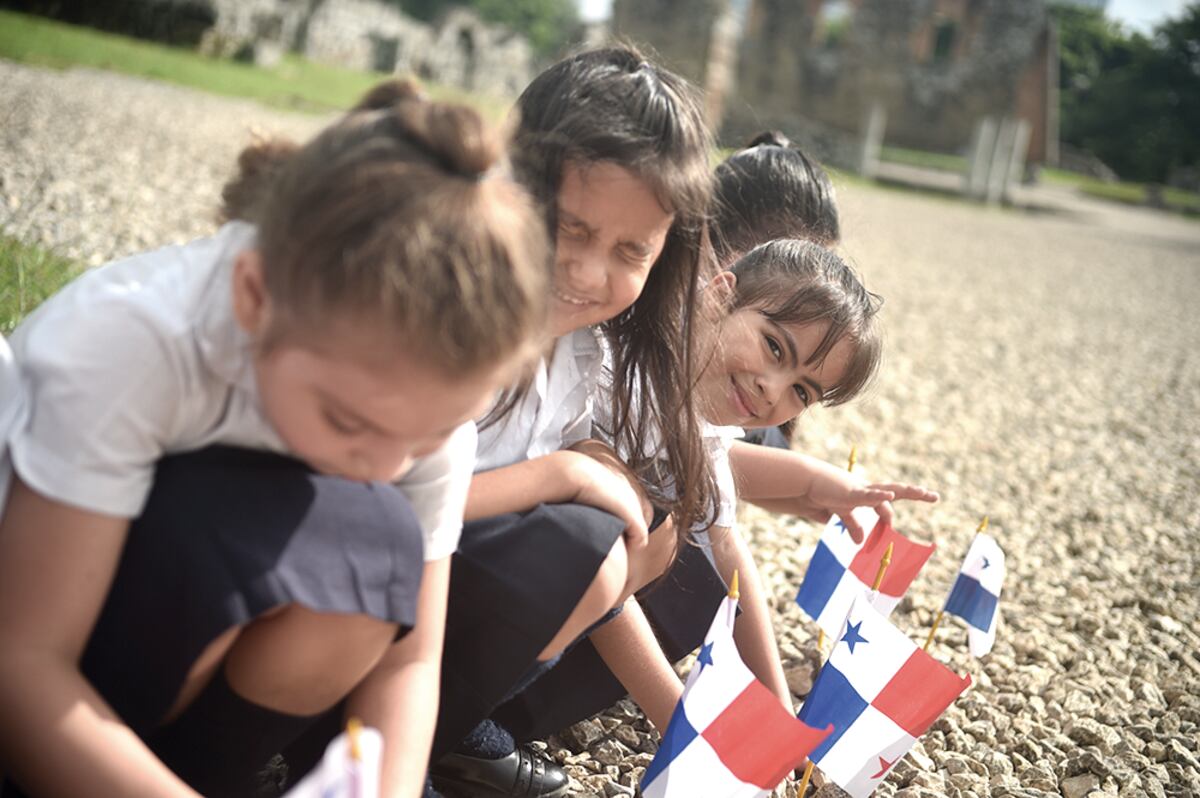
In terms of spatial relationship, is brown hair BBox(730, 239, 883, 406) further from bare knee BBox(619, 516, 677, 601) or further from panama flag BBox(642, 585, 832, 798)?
panama flag BBox(642, 585, 832, 798)

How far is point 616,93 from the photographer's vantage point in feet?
6.07

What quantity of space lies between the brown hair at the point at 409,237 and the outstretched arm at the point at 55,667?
0.32 metres

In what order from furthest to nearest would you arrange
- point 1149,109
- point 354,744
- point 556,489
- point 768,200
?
point 1149,109 < point 768,200 < point 556,489 < point 354,744

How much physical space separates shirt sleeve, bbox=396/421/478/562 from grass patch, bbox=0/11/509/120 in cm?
1085

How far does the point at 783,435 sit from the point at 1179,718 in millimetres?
1210

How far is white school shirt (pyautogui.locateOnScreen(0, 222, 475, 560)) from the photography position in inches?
47.1

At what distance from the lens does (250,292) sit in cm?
125

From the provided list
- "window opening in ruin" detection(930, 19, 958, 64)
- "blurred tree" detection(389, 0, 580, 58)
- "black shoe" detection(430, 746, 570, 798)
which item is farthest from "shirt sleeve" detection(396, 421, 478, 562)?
"blurred tree" detection(389, 0, 580, 58)

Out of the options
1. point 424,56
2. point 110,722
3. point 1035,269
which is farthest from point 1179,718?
point 424,56

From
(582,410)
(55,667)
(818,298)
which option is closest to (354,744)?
(55,667)

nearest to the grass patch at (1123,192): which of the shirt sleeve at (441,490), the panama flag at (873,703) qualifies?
the panama flag at (873,703)

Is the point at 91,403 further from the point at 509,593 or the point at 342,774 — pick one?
the point at 509,593

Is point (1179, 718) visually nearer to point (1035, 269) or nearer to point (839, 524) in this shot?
point (839, 524)

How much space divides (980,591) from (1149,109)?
3918cm
